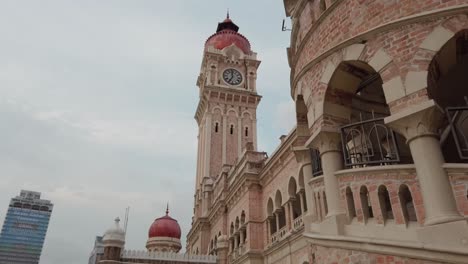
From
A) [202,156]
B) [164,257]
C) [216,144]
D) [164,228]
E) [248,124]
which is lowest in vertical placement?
[164,257]

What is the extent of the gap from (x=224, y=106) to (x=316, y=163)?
2728 cm

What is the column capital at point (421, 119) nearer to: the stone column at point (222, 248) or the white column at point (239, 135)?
the stone column at point (222, 248)

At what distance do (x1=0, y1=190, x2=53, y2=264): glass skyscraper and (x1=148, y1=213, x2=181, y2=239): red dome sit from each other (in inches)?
4062

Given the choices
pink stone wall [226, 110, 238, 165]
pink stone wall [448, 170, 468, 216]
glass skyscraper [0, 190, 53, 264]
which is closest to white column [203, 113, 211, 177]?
pink stone wall [226, 110, 238, 165]

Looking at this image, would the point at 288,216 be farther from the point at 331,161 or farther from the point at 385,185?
the point at 385,185

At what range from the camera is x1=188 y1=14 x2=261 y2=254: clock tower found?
31781 millimetres

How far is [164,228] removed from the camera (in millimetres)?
Answer: 31281

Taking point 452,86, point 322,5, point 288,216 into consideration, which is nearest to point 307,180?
point 322,5

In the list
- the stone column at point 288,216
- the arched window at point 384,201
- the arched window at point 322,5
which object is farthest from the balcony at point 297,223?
the arched window at point 322,5

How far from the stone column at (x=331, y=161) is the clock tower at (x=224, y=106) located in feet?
76.8

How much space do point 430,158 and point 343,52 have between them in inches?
92.2

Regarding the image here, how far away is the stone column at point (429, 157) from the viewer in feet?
14.3

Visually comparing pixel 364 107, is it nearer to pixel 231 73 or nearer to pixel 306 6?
pixel 306 6

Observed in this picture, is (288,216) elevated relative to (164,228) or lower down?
lower down
